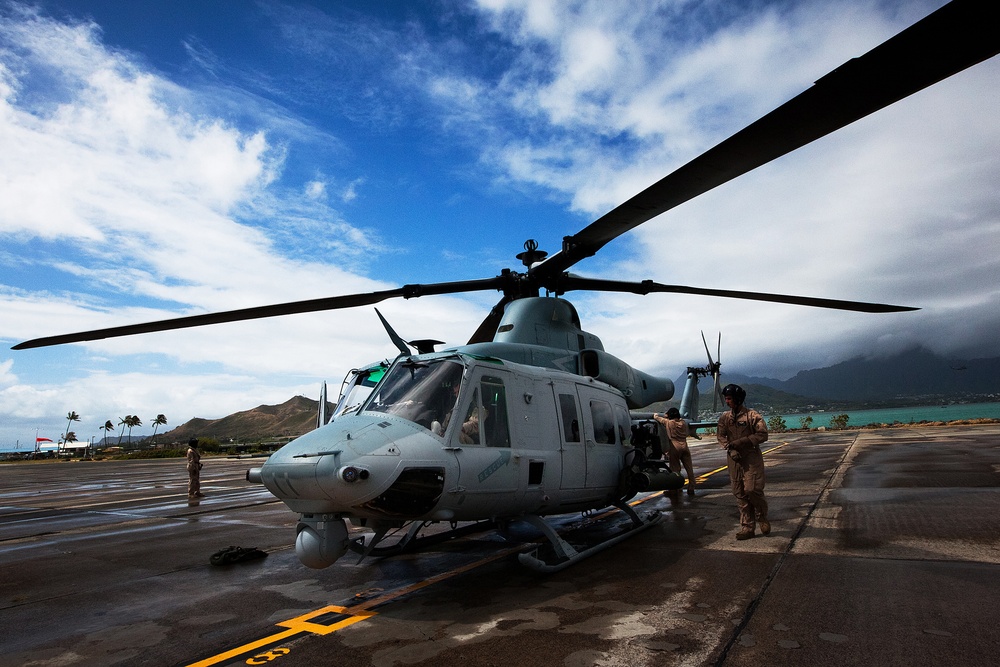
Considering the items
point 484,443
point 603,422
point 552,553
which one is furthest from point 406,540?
point 603,422

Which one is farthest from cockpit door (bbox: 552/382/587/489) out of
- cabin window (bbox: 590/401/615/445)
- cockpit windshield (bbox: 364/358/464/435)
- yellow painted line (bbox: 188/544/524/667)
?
yellow painted line (bbox: 188/544/524/667)

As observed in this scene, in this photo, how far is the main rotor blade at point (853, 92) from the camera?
3.64 metres

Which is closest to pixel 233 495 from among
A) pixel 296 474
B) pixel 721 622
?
pixel 296 474

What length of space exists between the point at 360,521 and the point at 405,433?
979mm

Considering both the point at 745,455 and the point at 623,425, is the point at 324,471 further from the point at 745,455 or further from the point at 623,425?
the point at 745,455

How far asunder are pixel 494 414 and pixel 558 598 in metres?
1.92

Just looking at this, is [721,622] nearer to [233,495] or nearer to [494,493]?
[494,493]

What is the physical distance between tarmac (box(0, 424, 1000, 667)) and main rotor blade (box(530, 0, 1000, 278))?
4024mm

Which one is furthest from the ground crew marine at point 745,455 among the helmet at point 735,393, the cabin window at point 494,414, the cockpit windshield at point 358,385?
the cockpit windshield at point 358,385

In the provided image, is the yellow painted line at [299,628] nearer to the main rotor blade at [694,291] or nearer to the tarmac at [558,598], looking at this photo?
the tarmac at [558,598]

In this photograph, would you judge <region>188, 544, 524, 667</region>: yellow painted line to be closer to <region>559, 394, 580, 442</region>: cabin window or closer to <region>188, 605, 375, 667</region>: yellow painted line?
<region>188, 605, 375, 667</region>: yellow painted line

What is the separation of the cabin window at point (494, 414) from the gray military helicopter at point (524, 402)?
0.7 inches

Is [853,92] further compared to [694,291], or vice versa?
[694,291]

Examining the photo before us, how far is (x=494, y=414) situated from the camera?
5.83 meters
